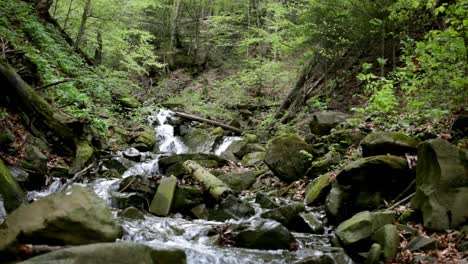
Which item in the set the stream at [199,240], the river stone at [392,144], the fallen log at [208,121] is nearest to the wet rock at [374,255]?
the stream at [199,240]

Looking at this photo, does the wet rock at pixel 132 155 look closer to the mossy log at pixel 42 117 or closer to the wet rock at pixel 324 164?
the mossy log at pixel 42 117

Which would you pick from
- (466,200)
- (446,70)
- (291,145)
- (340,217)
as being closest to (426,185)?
(466,200)

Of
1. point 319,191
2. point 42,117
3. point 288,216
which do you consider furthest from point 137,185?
point 319,191

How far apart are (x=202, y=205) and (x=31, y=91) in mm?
4974

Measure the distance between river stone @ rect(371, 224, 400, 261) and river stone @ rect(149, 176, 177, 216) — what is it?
159 inches

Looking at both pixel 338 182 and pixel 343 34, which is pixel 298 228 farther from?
pixel 343 34

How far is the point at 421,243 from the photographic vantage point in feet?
17.1

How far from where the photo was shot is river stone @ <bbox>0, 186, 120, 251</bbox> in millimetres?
4184

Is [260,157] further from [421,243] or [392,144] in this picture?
[421,243]

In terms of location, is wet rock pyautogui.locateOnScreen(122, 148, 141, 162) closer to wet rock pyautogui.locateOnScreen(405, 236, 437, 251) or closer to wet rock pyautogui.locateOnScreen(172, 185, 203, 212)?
wet rock pyautogui.locateOnScreen(172, 185, 203, 212)

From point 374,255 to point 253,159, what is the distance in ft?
24.0

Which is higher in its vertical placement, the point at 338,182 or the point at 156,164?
the point at 338,182

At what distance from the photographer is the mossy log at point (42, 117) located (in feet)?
29.3

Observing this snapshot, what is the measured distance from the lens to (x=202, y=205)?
27.1 ft
